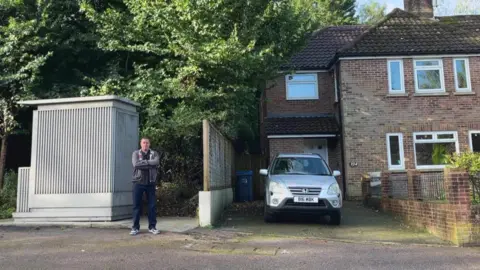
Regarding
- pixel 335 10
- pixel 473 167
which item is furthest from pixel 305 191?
pixel 335 10

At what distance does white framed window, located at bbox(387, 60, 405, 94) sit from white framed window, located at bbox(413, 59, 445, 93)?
0.53 metres

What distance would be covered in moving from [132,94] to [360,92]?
905 centimetres

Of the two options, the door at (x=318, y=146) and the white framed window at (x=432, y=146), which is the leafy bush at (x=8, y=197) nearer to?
the door at (x=318, y=146)

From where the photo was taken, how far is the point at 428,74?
17797 mm

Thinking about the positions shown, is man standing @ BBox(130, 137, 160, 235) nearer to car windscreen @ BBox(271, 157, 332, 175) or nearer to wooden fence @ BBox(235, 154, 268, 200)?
car windscreen @ BBox(271, 157, 332, 175)

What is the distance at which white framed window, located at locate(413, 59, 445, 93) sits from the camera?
1766 cm

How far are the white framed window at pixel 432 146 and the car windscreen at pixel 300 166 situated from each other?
283 inches

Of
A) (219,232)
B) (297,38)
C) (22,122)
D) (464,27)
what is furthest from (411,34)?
(22,122)

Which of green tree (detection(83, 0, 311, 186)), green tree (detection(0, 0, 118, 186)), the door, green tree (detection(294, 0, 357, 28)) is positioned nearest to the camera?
green tree (detection(83, 0, 311, 186))

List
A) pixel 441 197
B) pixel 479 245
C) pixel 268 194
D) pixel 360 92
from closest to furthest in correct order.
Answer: pixel 479 245
pixel 441 197
pixel 268 194
pixel 360 92

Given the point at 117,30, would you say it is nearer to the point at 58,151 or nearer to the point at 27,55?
the point at 27,55

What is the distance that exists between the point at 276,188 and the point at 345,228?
1732 mm

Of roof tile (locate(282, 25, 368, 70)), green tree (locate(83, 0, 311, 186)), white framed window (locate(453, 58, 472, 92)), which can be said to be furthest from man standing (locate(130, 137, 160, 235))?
white framed window (locate(453, 58, 472, 92))

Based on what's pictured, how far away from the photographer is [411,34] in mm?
18531
